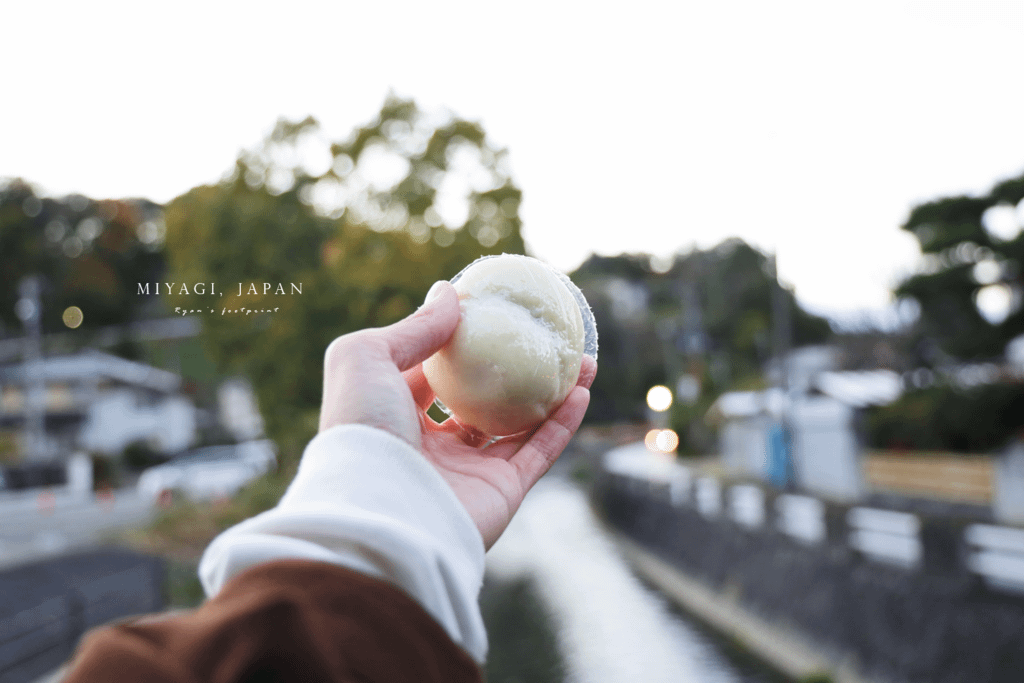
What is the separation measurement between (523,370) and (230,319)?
8.25 m

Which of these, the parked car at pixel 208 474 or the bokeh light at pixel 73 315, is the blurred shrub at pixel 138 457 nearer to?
the parked car at pixel 208 474

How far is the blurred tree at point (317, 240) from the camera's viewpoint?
6.39 metres

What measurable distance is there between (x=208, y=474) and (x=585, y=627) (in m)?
10.7

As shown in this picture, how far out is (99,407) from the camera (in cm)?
2336

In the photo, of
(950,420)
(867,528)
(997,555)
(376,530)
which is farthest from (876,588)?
(376,530)

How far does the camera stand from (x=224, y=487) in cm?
1386

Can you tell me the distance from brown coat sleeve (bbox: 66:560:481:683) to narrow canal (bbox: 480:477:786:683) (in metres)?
5.08

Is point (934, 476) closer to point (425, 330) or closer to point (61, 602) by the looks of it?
point (61, 602)

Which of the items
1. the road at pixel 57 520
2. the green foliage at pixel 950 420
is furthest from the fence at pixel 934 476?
the road at pixel 57 520

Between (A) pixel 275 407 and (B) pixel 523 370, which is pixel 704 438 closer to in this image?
(A) pixel 275 407

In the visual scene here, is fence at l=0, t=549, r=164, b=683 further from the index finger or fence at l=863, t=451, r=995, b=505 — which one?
fence at l=863, t=451, r=995, b=505

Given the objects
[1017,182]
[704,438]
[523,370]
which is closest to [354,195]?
[523,370]

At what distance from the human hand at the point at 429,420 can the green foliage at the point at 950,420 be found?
31.8 ft

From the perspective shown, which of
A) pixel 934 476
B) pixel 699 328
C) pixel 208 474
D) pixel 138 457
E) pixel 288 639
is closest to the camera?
pixel 288 639
